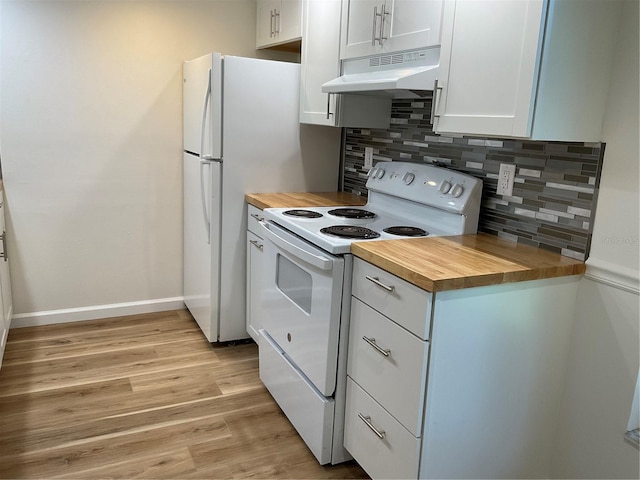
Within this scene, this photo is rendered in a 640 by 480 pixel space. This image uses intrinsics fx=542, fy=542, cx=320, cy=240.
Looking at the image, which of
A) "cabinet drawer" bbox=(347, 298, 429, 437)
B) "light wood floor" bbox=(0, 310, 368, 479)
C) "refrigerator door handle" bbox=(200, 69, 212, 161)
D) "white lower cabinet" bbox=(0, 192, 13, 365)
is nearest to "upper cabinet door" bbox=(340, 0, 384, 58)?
"refrigerator door handle" bbox=(200, 69, 212, 161)

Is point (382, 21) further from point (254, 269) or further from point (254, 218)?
point (254, 269)

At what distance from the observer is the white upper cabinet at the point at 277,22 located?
2951 mm

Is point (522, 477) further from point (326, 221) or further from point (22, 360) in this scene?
point (22, 360)

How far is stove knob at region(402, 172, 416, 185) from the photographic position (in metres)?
2.43

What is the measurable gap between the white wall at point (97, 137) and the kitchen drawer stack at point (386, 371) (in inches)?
79.5

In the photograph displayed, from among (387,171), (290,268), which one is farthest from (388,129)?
(290,268)

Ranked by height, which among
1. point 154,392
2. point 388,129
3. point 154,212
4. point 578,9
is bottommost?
point 154,392

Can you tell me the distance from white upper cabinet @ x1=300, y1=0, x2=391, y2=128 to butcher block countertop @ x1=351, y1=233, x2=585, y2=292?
0.92 meters

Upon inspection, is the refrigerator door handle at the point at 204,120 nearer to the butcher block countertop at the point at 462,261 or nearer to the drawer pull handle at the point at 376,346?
the butcher block countertop at the point at 462,261

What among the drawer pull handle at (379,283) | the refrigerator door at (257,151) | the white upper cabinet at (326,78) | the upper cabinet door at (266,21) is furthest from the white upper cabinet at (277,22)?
the drawer pull handle at (379,283)

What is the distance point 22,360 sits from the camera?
2885 millimetres

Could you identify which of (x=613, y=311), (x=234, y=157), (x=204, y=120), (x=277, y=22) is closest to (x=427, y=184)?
(x=613, y=311)

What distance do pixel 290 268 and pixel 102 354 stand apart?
1.40 metres

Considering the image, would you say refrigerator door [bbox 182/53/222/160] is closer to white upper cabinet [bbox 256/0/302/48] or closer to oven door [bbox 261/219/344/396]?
white upper cabinet [bbox 256/0/302/48]
